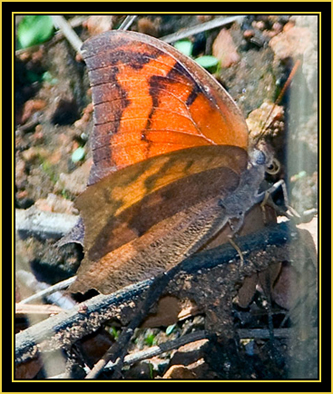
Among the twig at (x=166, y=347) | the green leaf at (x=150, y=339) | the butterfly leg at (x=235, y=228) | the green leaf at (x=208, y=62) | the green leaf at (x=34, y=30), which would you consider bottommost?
the green leaf at (x=150, y=339)

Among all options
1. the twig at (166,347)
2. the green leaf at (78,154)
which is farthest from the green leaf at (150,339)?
the green leaf at (78,154)

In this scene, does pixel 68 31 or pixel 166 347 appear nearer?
pixel 166 347

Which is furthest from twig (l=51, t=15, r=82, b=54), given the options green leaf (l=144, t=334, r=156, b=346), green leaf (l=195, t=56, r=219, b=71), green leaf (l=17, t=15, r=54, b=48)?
green leaf (l=144, t=334, r=156, b=346)

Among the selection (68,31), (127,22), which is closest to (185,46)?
(127,22)

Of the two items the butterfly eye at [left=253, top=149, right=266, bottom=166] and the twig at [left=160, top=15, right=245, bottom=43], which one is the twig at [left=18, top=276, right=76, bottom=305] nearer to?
the butterfly eye at [left=253, top=149, right=266, bottom=166]

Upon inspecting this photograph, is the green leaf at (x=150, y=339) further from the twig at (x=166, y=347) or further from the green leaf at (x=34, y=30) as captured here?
the green leaf at (x=34, y=30)

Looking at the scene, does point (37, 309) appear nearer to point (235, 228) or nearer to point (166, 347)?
point (166, 347)
